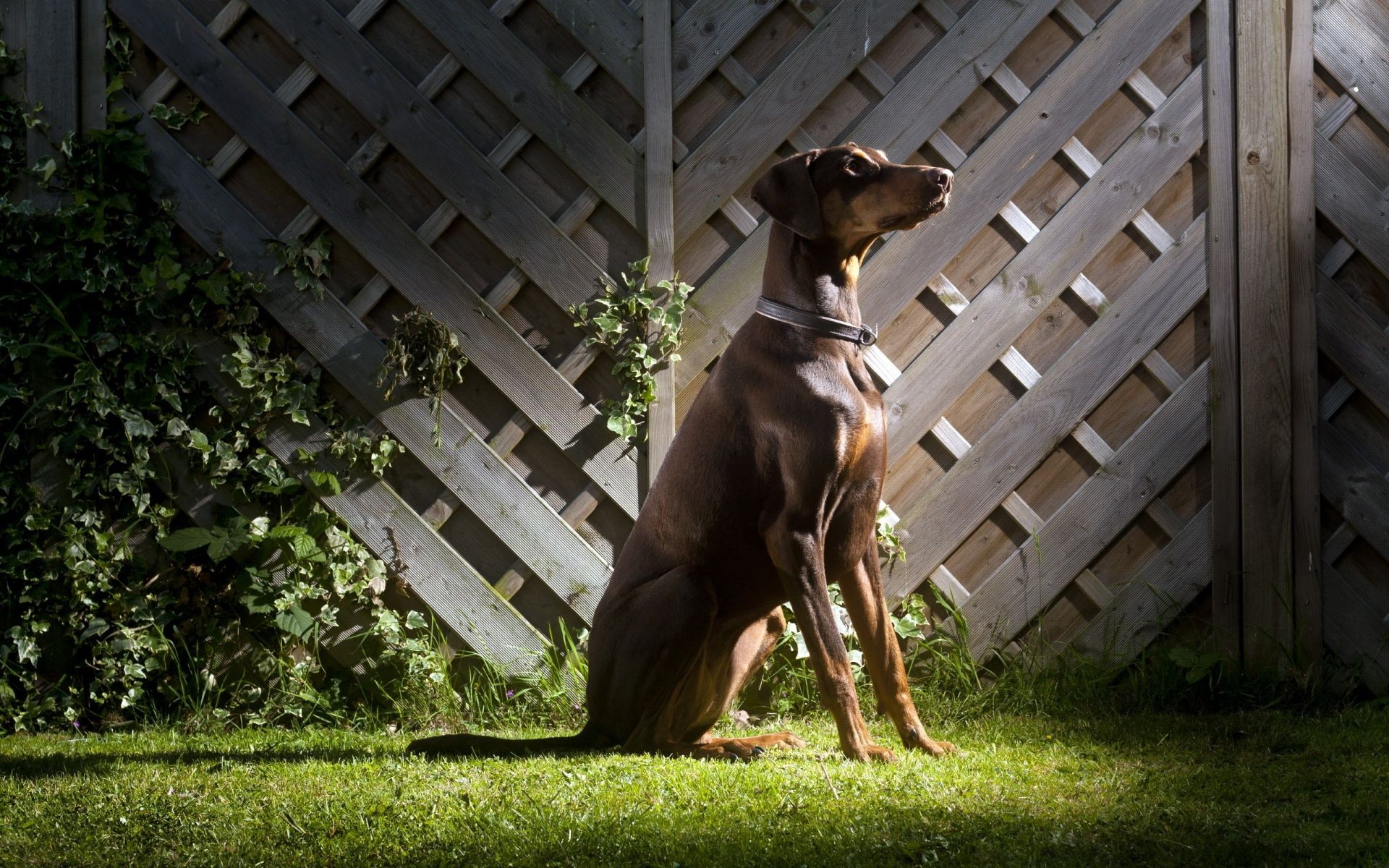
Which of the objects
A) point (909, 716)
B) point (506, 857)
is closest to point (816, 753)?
point (909, 716)

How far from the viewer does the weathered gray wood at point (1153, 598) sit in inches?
132

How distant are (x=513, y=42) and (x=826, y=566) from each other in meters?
1.95

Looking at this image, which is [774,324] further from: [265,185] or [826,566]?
[265,185]

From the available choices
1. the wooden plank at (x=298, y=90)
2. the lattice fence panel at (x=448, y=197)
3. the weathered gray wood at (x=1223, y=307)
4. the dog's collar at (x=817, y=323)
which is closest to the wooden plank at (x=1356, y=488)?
the weathered gray wood at (x=1223, y=307)

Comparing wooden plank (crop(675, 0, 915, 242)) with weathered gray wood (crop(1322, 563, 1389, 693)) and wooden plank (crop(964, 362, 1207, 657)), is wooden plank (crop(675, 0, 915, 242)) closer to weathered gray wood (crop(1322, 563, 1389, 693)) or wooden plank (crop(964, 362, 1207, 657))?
wooden plank (crop(964, 362, 1207, 657))

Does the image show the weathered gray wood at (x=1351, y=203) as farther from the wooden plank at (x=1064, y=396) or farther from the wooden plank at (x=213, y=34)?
the wooden plank at (x=213, y=34)

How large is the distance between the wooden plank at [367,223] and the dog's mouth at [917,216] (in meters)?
1.26

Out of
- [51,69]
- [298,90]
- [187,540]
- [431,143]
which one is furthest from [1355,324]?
[51,69]

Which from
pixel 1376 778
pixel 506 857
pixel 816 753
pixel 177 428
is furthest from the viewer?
pixel 177 428

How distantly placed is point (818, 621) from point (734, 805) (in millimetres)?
477

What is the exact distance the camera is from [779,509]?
8.20ft

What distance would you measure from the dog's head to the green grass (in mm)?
1245

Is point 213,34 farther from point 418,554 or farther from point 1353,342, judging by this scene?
point 1353,342

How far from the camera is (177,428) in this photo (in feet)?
10.9
